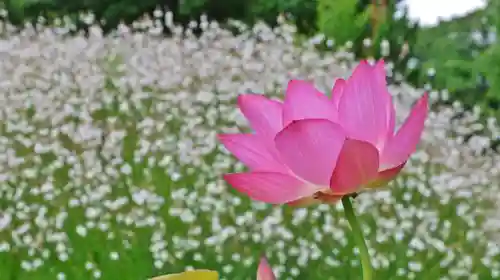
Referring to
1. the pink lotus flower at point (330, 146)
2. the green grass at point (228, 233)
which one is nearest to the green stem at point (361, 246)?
the pink lotus flower at point (330, 146)

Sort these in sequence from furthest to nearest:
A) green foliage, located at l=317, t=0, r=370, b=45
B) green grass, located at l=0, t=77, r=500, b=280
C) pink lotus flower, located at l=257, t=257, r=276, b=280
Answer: green foliage, located at l=317, t=0, r=370, b=45, green grass, located at l=0, t=77, r=500, b=280, pink lotus flower, located at l=257, t=257, r=276, b=280

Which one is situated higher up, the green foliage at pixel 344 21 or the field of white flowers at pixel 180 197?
the green foliage at pixel 344 21

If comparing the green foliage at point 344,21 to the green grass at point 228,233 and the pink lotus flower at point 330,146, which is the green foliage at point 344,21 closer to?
the green grass at point 228,233

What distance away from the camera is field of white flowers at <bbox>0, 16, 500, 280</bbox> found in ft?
10.3

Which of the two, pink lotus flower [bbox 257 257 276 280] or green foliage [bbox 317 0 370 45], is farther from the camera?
green foliage [bbox 317 0 370 45]

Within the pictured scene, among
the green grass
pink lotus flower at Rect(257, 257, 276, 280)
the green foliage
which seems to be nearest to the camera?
pink lotus flower at Rect(257, 257, 276, 280)

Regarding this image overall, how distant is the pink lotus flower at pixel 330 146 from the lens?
0.52 metres

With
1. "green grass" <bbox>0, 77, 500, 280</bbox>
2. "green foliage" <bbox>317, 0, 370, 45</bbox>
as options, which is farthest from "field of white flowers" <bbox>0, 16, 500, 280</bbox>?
"green foliage" <bbox>317, 0, 370, 45</bbox>

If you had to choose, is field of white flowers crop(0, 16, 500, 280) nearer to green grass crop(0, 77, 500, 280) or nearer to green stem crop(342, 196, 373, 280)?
green grass crop(0, 77, 500, 280)

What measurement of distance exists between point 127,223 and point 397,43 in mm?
4657

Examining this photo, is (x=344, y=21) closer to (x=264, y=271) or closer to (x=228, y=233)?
(x=228, y=233)

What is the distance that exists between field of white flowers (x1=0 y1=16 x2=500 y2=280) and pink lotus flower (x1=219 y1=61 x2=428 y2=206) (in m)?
2.46

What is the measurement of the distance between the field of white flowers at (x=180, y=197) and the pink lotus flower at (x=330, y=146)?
96.7 inches

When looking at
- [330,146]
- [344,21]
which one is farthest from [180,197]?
[344,21]
